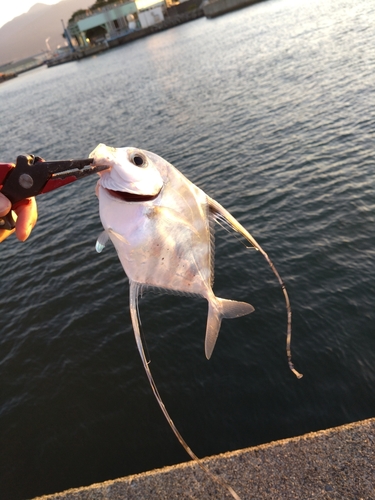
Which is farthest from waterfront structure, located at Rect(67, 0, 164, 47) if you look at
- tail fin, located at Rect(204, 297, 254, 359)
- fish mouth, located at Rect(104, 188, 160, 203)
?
tail fin, located at Rect(204, 297, 254, 359)

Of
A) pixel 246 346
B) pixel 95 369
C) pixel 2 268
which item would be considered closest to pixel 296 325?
pixel 246 346

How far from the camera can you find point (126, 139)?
29062 mm

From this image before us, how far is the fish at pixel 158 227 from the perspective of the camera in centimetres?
329

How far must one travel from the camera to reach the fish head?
3.23 meters

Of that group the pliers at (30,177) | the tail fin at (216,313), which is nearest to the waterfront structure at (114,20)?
the pliers at (30,177)

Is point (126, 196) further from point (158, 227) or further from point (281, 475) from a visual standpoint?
point (281, 475)

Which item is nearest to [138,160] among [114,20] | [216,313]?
[216,313]

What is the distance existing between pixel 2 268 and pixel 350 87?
2405 centimetres

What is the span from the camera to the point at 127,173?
3.22 m

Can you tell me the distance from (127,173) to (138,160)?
0.25m

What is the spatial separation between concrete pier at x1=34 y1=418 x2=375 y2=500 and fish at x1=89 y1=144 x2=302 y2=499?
2.90 meters

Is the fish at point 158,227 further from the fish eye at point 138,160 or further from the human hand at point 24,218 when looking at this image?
the human hand at point 24,218

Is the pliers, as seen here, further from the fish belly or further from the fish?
the fish belly

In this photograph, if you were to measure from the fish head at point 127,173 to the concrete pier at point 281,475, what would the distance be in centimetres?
491
